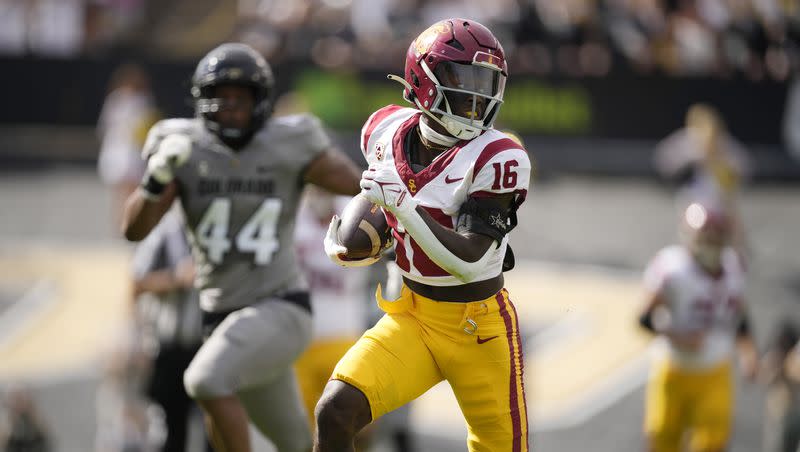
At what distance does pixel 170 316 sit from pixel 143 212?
2.07 meters

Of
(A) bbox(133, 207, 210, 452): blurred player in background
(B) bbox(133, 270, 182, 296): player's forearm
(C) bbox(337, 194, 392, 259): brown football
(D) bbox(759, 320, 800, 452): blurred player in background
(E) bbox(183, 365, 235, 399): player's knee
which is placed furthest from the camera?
(D) bbox(759, 320, 800, 452): blurred player in background

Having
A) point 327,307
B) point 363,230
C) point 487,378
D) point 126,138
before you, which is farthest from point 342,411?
point 126,138

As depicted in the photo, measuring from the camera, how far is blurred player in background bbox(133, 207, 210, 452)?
23.7ft

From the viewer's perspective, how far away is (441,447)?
10.3 m

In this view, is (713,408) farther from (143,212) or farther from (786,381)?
(143,212)

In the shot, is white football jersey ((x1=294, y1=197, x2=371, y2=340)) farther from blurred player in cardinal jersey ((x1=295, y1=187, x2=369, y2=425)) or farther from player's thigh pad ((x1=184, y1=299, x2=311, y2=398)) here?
player's thigh pad ((x1=184, y1=299, x2=311, y2=398))

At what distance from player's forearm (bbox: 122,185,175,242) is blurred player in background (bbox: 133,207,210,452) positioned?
5.72 ft

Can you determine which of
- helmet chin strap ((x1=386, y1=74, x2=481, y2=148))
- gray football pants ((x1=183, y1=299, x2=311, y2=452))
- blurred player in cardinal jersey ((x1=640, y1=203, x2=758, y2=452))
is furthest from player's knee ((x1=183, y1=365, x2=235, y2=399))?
blurred player in cardinal jersey ((x1=640, y1=203, x2=758, y2=452))

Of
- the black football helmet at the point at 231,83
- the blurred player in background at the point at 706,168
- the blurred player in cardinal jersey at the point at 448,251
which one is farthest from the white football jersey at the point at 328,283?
the blurred player in background at the point at 706,168

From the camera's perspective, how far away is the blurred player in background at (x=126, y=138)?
16.1 meters

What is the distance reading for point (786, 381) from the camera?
892cm

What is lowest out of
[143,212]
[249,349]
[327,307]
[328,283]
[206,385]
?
[327,307]

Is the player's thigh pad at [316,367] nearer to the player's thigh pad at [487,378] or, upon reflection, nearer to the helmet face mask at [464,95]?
the player's thigh pad at [487,378]

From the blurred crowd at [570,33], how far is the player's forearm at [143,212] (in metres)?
13.5
